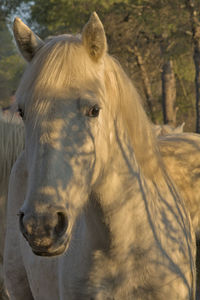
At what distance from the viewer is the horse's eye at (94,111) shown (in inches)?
89.0

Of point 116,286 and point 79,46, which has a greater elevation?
point 79,46

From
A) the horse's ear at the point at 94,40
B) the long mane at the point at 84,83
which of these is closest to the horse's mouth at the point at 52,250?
the long mane at the point at 84,83

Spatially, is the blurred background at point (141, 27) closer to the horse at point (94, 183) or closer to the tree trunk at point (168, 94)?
the tree trunk at point (168, 94)

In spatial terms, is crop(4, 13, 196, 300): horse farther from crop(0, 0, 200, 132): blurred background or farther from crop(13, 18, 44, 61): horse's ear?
crop(0, 0, 200, 132): blurred background

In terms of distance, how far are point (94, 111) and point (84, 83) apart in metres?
0.16

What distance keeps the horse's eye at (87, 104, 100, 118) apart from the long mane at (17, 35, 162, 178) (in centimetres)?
12

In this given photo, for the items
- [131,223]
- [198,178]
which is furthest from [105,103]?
[198,178]

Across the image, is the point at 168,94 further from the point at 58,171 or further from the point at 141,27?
the point at 58,171

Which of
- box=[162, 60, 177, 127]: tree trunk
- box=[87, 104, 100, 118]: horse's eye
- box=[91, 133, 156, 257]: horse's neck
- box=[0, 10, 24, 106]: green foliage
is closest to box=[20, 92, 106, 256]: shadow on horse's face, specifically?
box=[87, 104, 100, 118]: horse's eye

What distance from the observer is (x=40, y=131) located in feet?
7.01

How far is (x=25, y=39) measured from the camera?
2480 millimetres

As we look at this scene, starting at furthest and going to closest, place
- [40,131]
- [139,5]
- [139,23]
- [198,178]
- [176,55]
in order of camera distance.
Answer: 1. [176,55]
2. [139,23]
3. [139,5]
4. [198,178]
5. [40,131]

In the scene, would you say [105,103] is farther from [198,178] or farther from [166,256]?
[198,178]

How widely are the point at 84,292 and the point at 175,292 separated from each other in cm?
55
